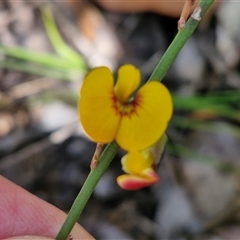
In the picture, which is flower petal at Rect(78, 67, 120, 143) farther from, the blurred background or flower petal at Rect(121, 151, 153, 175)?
the blurred background

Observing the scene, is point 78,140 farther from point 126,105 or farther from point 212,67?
point 126,105

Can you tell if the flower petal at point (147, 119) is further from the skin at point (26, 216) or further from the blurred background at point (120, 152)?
the blurred background at point (120, 152)

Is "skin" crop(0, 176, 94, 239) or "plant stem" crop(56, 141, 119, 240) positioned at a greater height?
"plant stem" crop(56, 141, 119, 240)

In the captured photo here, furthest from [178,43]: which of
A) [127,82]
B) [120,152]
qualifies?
[120,152]

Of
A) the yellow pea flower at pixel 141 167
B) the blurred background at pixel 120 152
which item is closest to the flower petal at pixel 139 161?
the yellow pea flower at pixel 141 167

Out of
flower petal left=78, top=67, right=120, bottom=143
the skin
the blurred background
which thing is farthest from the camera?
the blurred background

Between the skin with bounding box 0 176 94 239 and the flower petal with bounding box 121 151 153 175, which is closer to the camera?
the flower petal with bounding box 121 151 153 175

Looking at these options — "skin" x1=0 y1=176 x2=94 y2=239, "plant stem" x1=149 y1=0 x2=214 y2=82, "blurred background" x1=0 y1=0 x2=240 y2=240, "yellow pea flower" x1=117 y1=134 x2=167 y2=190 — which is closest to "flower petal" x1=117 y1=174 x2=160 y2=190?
"yellow pea flower" x1=117 y1=134 x2=167 y2=190

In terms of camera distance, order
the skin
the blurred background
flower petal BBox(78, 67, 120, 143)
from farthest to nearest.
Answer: the blurred background
the skin
flower petal BBox(78, 67, 120, 143)
